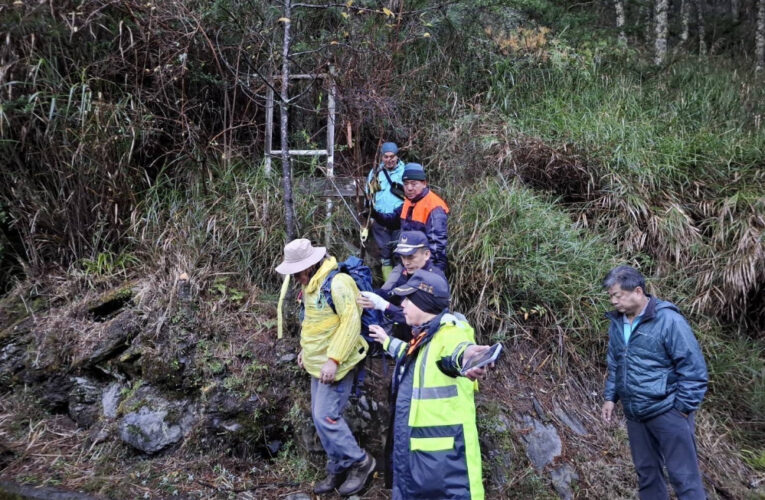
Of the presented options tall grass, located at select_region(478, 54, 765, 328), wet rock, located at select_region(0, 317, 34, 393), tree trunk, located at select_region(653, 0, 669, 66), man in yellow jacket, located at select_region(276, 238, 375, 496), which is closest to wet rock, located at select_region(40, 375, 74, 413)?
wet rock, located at select_region(0, 317, 34, 393)

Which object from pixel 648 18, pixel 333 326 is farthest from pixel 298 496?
pixel 648 18

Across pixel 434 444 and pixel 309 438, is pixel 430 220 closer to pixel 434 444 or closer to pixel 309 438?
pixel 309 438

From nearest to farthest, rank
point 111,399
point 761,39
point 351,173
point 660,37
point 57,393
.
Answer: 1. point 111,399
2. point 57,393
3. point 351,173
4. point 660,37
5. point 761,39

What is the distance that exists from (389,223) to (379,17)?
11.2 feet

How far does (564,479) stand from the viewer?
4.46 m

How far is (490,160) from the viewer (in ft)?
22.9

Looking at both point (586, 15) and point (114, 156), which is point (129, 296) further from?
point (586, 15)

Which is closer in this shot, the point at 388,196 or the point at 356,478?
the point at 356,478

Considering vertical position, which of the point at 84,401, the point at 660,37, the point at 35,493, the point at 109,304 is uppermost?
the point at 660,37

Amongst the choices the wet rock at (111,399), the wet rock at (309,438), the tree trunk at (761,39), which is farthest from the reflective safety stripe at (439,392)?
the tree trunk at (761,39)

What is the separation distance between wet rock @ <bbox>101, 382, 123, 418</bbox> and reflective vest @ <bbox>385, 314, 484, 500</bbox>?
316 centimetres

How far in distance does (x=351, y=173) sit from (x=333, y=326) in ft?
10.2

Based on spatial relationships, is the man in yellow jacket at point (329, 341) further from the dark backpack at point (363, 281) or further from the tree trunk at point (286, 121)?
the tree trunk at point (286, 121)

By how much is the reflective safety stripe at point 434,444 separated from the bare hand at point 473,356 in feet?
1.43
